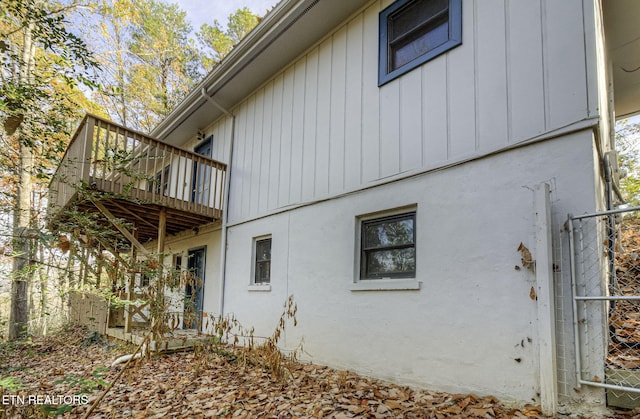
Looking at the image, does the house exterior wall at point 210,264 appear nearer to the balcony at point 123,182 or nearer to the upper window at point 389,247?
the balcony at point 123,182

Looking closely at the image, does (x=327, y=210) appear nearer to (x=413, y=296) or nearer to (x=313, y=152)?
(x=313, y=152)

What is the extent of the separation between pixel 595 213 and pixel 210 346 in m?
5.70

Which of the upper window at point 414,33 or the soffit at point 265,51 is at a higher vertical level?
the soffit at point 265,51

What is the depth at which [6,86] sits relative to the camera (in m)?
4.25

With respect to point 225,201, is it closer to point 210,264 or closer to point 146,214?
point 210,264

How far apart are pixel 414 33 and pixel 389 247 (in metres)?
2.95

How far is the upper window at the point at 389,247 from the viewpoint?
448cm

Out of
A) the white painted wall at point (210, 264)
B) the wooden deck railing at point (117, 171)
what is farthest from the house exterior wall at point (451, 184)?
the wooden deck railing at point (117, 171)

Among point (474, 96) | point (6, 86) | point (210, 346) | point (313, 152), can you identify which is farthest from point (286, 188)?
point (6, 86)

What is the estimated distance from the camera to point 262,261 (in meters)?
7.00

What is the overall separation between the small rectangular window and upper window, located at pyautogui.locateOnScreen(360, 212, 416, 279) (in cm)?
246

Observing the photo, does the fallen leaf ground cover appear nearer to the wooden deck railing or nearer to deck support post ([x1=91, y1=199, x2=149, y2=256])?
deck support post ([x1=91, y1=199, x2=149, y2=256])

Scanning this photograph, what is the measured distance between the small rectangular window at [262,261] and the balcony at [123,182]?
5.28 ft

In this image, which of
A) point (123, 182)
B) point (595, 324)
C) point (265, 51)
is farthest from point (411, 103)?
point (123, 182)
